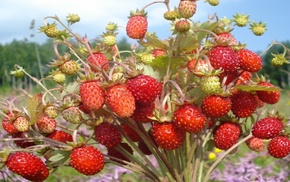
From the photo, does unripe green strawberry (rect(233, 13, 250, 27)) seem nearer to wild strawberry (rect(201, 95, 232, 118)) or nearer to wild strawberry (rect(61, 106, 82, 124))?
wild strawberry (rect(201, 95, 232, 118))

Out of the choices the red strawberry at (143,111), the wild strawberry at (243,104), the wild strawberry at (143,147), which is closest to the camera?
the red strawberry at (143,111)

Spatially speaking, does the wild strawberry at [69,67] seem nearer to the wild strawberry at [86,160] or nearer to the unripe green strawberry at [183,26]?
the wild strawberry at [86,160]

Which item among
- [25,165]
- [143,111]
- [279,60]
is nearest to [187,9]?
[143,111]

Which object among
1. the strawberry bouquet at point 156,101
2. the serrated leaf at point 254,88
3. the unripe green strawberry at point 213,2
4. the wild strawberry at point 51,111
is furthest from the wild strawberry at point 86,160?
the unripe green strawberry at point 213,2

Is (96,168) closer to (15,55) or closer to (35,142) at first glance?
(35,142)

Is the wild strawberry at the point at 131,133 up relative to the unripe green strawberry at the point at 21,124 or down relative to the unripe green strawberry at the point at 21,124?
down

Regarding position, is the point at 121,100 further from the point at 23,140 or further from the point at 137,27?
the point at 23,140

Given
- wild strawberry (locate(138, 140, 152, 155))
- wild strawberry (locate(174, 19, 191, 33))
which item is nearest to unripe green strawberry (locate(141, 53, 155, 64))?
wild strawberry (locate(174, 19, 191, 33))
